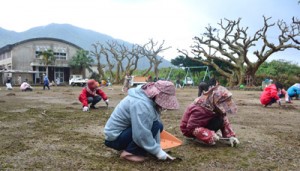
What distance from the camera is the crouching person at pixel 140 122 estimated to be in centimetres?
341

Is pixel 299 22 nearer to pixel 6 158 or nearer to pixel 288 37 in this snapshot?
pixel 288 37

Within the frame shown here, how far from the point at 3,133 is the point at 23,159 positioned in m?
1.92

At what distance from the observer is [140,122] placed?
133 inches

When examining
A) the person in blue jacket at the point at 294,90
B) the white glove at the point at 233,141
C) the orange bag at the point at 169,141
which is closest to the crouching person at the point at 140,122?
the orange bag at the point at 169,141

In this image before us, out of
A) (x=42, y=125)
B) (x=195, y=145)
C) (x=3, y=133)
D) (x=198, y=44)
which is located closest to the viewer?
(x=195, y=145)

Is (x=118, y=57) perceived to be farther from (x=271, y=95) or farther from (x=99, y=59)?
(x=271, y=95)

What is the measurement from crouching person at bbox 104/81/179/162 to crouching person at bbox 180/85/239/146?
2.76 feet

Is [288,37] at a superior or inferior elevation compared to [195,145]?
superior

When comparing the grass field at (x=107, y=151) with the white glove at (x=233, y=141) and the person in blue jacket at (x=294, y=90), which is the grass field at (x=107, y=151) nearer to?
the white glove at (x=233, y=141)

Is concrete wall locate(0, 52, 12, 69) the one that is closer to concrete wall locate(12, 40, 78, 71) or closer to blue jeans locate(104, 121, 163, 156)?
concrete wall locate(12, 40, 78, 71)

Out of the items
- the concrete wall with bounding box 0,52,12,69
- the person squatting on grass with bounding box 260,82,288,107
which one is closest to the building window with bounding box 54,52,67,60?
the concrete wall with bounding box 0,52,12,69

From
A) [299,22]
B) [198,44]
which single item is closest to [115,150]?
[299,22]

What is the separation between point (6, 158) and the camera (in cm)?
368

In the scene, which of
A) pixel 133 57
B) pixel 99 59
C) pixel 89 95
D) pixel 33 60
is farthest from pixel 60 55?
pixel 89 95
